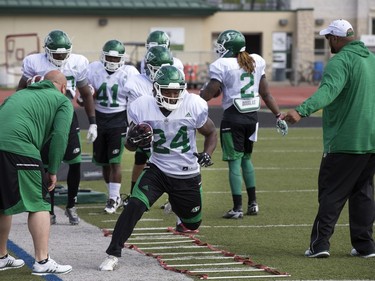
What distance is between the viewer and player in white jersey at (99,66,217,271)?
7.73m

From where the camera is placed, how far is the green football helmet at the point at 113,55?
1082 centimetres

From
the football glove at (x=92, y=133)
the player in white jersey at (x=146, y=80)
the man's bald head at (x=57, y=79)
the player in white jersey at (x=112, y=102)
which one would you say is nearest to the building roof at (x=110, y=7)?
the player in white jersey at (x=112, y=102)

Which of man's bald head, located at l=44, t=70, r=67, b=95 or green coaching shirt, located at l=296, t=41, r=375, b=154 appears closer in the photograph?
man's bald head, located at l=44, t=70, r=67, b=95

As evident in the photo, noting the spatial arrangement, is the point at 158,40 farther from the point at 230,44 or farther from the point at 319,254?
the point at 319,254

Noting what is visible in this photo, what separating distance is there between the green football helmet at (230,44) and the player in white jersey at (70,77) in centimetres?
140

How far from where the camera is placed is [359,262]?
7.92m

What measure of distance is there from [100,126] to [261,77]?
1.82 m

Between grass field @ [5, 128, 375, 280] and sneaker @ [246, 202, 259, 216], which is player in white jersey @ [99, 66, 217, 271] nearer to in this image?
grass field @ [5, 128, 375, 280]

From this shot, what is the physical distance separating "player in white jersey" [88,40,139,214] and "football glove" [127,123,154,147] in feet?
10.6

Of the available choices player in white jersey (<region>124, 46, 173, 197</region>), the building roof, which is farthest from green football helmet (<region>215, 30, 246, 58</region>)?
the building roof

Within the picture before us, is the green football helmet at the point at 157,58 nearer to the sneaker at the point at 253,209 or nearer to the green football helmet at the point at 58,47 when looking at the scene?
the green football helmet at the point at 58,47

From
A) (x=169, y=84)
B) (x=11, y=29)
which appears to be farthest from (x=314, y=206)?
(x=11, y=29)

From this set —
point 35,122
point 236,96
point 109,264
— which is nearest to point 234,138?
point 236,96

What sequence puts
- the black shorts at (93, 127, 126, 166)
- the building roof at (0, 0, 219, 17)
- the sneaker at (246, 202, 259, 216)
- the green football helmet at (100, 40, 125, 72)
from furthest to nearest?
the building roof at (0, 0, 219, 17)
the black shorts at (93, 127, 126, 166)
the green football helmet at (100, 40, 125, 72)
the sneaker at (246, 202, 259, 216)
